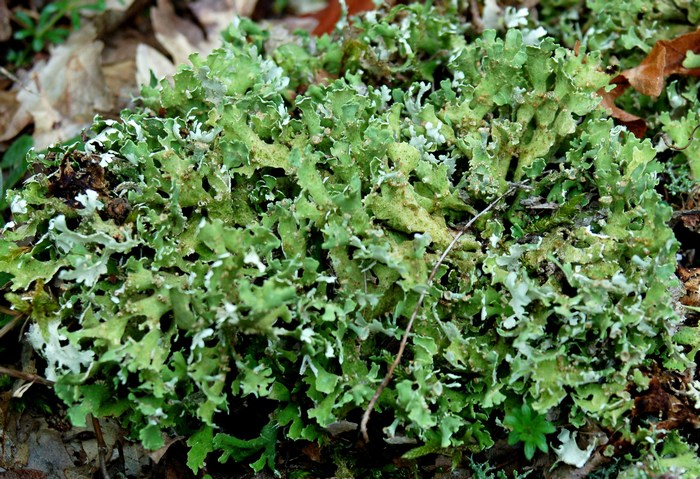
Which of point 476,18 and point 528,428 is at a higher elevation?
point 476,18

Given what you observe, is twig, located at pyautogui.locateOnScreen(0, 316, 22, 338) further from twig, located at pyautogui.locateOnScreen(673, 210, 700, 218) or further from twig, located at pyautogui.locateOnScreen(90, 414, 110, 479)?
twig, located at pyautogui.locateOnScreen(673, 210, 700, 218)

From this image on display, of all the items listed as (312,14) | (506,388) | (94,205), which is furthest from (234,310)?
(312,14)

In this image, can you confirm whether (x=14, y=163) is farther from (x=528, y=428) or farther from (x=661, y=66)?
(x=661, y=66)

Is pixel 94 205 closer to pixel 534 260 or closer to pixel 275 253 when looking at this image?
pixel 275 253

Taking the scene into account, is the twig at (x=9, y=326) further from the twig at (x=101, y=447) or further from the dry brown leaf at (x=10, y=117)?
the dry brown leaf at (x=10, y=117)

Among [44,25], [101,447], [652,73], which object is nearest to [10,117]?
[44,25]
